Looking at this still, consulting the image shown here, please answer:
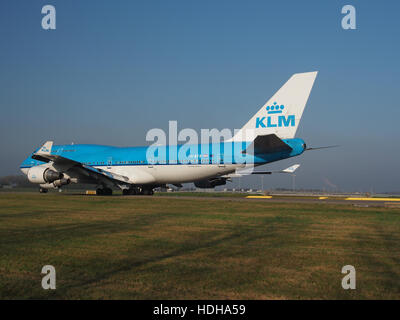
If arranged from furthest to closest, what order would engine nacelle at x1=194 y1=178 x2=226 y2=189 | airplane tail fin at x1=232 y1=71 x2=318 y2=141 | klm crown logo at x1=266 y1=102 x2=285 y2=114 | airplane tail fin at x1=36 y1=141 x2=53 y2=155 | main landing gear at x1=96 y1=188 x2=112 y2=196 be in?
engine nacelle at x1=194 y1=178 x2=226 y2=189 < main landing gear at x1=96 y1=188 x2=112 y2=196 < airplane tail fin at x1=36 y1=141 x2=53 y2=155 < klm crown logo at x1=266 y1=102 x2=285 y2=114 < airplane tail fin at x1=232 y1=71 x2=318 y2=141

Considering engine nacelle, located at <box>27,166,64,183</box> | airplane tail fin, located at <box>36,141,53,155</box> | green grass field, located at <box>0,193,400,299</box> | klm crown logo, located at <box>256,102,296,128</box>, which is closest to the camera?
green grass field, located at <box>0,193,400,299</box>

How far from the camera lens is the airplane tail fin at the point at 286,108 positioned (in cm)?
2789

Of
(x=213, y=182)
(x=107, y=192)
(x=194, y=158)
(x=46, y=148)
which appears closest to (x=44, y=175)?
(x=46, y=148)

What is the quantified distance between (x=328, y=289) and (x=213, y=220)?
9.61 m

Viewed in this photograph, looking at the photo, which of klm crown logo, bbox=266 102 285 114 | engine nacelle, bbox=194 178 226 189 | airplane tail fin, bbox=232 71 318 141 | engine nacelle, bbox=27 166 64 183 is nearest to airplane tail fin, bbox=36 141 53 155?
engine nacelle, bbox=27 166 64 183

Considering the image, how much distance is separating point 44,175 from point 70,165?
2368 millimetres

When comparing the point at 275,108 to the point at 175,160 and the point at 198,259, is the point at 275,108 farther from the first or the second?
the point at 198,259

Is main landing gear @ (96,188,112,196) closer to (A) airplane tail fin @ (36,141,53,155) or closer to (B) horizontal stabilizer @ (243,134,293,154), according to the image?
(A) airplane tail fin @ (36,141,53,155)

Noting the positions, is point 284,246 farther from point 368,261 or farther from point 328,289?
point 328,289

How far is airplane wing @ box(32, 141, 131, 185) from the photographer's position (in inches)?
1286

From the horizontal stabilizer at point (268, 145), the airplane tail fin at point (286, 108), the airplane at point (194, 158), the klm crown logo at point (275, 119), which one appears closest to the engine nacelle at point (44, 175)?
the airplane at point (194, 158)

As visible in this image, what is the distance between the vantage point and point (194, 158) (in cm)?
3272

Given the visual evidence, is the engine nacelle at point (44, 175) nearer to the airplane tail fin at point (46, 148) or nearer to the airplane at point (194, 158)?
the airplane at point (194, 158)

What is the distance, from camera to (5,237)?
10.6 meters
